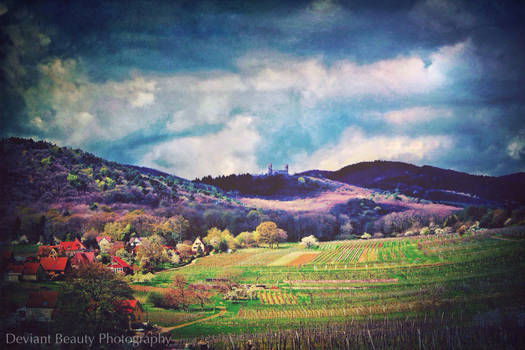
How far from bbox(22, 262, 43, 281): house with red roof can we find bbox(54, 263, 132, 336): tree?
834 millimetres

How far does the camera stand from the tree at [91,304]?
20.3ft

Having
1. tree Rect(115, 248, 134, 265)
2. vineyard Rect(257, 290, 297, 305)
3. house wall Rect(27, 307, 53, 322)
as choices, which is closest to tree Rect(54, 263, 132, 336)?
house wall Rect(27, 307, 53, 322)

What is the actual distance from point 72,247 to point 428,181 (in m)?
9.75

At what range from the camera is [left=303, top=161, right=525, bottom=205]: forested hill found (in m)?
8.83

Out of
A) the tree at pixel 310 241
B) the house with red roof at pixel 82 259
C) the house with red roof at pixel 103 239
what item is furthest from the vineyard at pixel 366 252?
the house with red roof at pixel 82 259

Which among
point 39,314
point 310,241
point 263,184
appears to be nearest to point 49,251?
point 39,314

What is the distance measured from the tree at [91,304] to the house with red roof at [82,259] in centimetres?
22

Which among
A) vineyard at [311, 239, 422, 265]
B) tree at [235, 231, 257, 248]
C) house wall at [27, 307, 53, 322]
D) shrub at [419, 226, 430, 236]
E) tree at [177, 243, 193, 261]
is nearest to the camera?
house wall at [27, 307, 53, 322]

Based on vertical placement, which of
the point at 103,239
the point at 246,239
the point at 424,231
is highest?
the point at 103,239

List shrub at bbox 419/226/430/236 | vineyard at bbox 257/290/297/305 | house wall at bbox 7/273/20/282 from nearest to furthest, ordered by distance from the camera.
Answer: house wall at bbox 7/273/20/282 → vineyard at bbox 257/290/297/305 → shrub at bbox 419/226/430/236

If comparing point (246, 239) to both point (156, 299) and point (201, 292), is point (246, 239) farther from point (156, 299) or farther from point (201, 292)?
point (156, 299)

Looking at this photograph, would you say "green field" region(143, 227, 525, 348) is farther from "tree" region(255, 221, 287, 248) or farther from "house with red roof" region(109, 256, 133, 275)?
"house with red roof" region(109, 256, 133, 275)

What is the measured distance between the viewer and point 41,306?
654 centimetres

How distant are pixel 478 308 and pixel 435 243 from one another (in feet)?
5.76
